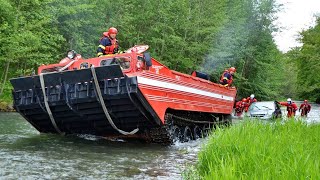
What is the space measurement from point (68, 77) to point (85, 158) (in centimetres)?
213

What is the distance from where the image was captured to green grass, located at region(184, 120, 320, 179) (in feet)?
11.8

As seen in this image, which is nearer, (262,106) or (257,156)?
(257,156)

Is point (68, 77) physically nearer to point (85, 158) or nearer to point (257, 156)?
point (85, 158)

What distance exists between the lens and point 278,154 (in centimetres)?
454

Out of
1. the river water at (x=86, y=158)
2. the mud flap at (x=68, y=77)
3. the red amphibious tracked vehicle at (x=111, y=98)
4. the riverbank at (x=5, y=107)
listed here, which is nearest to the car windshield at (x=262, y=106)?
the red amphibious tracked vehicle at (x=111, y=98)

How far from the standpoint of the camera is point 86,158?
7.74m

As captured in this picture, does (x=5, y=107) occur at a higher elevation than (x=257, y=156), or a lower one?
lower

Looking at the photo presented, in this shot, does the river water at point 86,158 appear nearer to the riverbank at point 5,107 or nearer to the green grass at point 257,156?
the green grass at point 257,156

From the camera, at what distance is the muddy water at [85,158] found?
630 cm

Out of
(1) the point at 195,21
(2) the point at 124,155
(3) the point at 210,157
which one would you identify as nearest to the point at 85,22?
(1) the point at 195,21

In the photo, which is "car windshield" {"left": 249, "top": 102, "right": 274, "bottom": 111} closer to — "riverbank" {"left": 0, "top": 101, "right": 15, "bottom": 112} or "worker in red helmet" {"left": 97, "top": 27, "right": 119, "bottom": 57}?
"worker in red helmet" {"left": 97, "top": 27, "right": 119, "bottom": 57}

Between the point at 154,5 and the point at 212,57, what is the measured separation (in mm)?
5798

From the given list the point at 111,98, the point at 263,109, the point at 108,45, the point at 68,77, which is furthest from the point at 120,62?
the point at 263,109

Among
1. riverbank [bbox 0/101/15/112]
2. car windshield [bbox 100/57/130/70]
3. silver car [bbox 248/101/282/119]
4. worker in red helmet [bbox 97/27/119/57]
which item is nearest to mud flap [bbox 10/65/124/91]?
car windshield [bbox 100/57/130/70]
